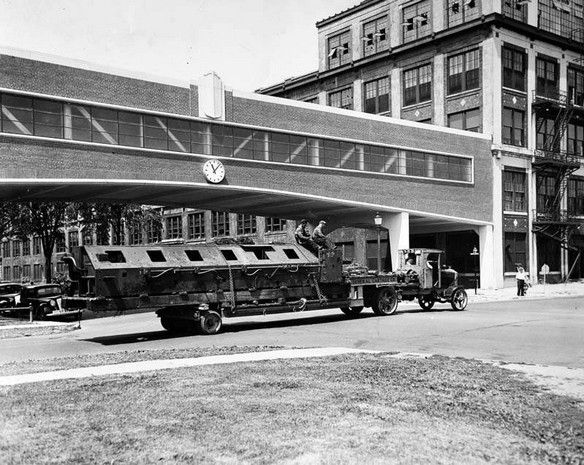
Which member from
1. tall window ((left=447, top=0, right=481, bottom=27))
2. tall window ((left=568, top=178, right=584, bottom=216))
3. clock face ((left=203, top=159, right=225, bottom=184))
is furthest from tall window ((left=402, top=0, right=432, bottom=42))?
clock face ((left=203, top=159, right=225, bottom=184))

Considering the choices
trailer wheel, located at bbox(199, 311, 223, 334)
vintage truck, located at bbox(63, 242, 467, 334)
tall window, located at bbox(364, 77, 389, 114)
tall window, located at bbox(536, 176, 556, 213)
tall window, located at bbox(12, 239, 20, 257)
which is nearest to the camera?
vintage truck, located at bbox(63, 242, 467, 334)

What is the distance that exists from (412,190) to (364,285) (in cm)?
2020

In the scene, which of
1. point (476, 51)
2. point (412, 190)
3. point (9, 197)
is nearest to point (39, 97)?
point (9, 197)

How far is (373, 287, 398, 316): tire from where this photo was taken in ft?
77.0

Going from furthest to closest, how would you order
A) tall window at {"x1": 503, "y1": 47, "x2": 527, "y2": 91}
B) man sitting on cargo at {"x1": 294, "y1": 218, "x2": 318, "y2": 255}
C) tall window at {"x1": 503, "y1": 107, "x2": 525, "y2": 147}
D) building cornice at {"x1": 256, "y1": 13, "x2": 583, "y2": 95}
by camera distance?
tall window at {"x1": 503, "y1": 107, "x2": 525, "y2": 147}
tall window at {"x1": 503, "y1": 47, "x2": 527, "y2": 91}
building cornice at {"x1": 256, "y1": 13, "x2": 583, "y2": 95}
man sitting on cargo at {"x1": 294, "y1": 218, "x2": 318, "y2": 255}

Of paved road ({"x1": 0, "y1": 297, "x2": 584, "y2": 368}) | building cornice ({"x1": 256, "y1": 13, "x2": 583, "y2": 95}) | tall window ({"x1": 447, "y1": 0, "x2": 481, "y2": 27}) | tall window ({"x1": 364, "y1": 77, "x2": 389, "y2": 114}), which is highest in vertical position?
tall window ({"x1": 447, "y1": 0, "x2": 481, "y2": 27})

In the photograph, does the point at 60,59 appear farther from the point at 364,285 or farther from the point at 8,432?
the point at 8,432

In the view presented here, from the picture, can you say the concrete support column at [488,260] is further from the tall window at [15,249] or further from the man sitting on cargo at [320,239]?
the tall window at [15,249]

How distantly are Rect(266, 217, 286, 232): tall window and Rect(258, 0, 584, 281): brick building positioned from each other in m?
11.2

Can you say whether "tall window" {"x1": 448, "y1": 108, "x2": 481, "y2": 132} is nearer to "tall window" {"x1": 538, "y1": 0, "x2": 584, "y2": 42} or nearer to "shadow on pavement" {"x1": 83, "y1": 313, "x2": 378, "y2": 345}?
"tall window" {"x1": 538, "y1": 0, "x2": 584, "y2": 42}

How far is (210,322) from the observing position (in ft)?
60.8

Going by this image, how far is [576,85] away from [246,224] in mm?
28820

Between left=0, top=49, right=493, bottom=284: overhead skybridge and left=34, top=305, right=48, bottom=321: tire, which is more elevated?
left=0, top=49, right=493, bottom=284: overhead skybridge

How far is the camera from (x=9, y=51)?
27.1 meters
